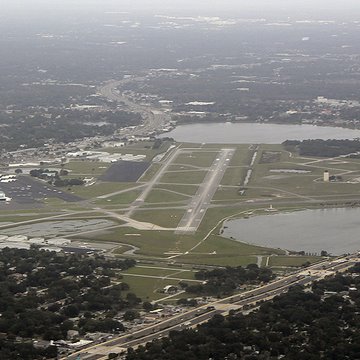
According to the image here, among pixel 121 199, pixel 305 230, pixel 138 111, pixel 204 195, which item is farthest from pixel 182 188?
pixel 138 111

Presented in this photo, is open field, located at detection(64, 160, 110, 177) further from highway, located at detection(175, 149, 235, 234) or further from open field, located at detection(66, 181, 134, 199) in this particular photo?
highway, located at detection(175, 149, 235, 234)

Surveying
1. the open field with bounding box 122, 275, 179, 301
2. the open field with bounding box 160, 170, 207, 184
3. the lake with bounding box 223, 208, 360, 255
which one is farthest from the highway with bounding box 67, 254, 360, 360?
the open field with bounding box 160, 170, 207, 184

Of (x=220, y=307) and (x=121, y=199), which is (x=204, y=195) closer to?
(x=121, y=199)

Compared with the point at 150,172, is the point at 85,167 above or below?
below

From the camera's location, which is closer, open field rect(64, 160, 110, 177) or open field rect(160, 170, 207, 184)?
open field rect(160, 170, 207, 184)

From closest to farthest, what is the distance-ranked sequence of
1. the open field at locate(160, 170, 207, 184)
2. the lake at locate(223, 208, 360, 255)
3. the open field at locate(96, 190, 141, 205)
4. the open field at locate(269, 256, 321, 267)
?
the open field at locate(269, 256, 321, 267) → the lake at locate(223, 208, 360, 255) → the open field at locate(96, 190, 141, 205) → the open field at locate(160, 170, 207, 184)

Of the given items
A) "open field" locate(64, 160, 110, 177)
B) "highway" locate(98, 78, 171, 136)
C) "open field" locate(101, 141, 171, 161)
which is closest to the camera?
"open field" locate(64, 160, 110, 177)

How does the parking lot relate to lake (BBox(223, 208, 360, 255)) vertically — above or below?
below
